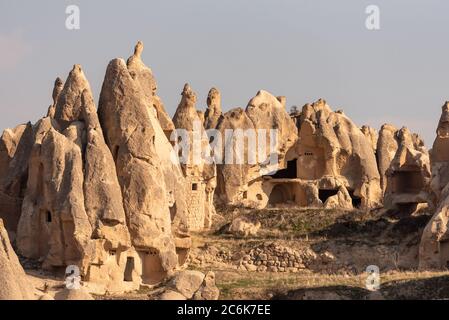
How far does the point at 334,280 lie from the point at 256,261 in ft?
18.5

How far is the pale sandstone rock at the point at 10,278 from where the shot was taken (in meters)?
25.2

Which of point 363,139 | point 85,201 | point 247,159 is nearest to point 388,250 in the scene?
point 85,201

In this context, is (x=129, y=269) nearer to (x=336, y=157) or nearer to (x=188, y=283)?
(x=188, y=283)

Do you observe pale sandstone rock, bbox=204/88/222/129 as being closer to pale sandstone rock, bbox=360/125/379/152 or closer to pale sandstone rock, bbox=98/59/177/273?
pale sandstone rock, bbox=360/125/379/152

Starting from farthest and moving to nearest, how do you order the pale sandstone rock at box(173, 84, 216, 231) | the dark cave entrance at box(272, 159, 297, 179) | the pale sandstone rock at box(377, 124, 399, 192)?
the pale sandstone rock at box(377, 124, 399, 192) → the dark cave entrance at box(272, 159, 297, 179) → the pale sandstone rock at box(173, 84, 216, 231)

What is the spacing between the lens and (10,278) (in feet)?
83.5

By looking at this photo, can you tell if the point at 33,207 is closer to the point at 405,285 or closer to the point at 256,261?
the point at 256,261

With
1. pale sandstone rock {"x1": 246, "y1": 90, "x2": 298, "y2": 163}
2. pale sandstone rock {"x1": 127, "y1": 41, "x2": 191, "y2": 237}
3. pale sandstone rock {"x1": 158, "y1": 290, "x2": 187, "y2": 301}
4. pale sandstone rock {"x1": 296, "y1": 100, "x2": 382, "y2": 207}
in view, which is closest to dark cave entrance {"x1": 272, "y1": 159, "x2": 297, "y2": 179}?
pale sandstone rock {"x1": 296, "y1": 100, "x2": 382, "y2": 207}

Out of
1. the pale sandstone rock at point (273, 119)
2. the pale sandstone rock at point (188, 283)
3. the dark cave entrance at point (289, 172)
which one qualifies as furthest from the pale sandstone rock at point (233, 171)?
the pale sandstone rock at point (188, 283)

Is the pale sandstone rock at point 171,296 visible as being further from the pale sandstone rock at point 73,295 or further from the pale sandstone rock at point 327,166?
the pale sandstone rock at point 327,166


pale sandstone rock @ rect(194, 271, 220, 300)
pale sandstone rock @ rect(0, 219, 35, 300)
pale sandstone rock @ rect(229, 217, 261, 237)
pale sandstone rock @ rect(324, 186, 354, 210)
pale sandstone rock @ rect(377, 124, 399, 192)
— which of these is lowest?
pale sandstone rock @ rect(194, 271, 220, 300)

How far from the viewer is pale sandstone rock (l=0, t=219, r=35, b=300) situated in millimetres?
25234

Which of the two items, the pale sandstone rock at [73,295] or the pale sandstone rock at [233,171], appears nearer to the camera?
the pale sandstone rock at [73,295]
